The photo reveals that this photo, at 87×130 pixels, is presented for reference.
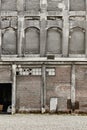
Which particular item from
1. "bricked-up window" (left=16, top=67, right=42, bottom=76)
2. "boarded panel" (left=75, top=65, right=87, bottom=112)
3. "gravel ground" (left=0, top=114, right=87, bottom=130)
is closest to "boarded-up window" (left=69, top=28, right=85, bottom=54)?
"boarded panel" (left=75, top=65, right=87, bottom=112)

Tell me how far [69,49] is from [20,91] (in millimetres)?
4706

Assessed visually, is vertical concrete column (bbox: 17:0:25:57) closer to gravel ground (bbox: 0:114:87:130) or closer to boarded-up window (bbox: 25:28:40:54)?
boarded-up window (bbox: 25:28:40:54)

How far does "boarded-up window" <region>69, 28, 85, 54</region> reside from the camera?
34188 mm

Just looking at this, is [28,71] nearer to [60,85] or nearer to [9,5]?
[60,85]

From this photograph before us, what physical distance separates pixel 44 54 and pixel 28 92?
3028mm

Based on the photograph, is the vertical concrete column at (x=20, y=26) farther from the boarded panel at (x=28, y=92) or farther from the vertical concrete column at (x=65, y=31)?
the vertical concrete column at (x=65, y=31)

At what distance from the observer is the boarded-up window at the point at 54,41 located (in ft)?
112

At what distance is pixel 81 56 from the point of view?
34000mm

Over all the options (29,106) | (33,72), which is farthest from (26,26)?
(29,106)

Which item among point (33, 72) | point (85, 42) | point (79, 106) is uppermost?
point (85, 42)

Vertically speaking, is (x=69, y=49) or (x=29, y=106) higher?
(x=69, y=49)

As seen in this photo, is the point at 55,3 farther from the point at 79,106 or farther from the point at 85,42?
the point at 79,106

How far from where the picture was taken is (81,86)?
33.5 m

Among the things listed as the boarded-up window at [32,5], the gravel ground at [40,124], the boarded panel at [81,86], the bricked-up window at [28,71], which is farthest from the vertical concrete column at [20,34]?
the gravel ground at [40,124]
